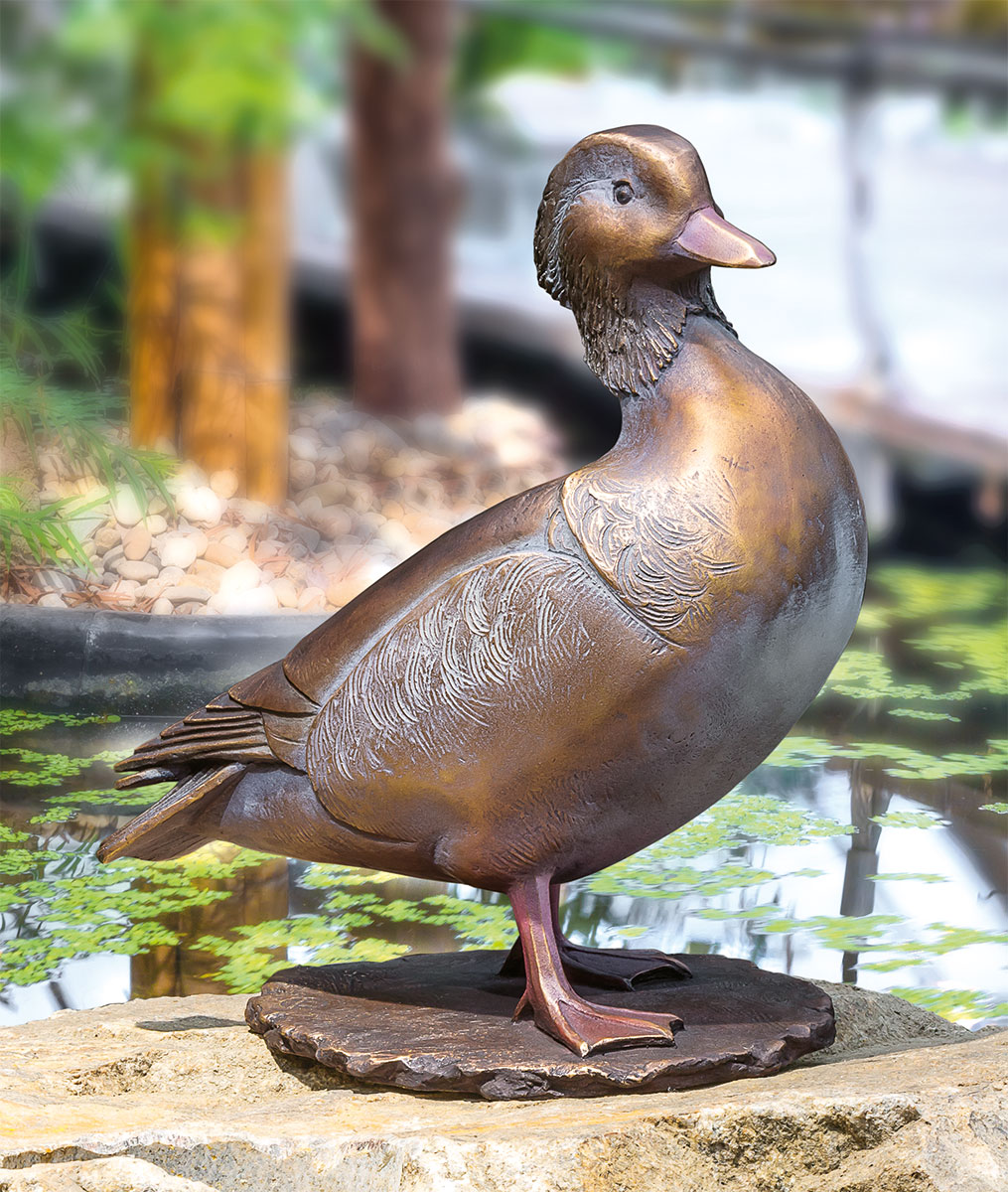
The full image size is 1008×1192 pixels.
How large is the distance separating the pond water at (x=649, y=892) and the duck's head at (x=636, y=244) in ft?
3.55

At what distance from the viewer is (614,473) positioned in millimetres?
1769

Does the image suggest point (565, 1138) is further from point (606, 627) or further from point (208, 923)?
point (208, 923)

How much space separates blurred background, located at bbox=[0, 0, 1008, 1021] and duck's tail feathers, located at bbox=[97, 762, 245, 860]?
490 millimetres

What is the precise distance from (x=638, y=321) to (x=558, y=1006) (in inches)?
30.7

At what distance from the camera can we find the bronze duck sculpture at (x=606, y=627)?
1705mm

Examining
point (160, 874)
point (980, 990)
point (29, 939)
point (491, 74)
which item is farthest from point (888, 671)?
point (491, 74)

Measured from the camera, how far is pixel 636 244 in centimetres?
177

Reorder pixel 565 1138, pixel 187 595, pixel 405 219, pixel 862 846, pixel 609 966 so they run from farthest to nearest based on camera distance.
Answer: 1. pixel 405 219
2. pixel 187 595
3. pixel 862 846
4. pixel 609 966
5. pixel 565 1138

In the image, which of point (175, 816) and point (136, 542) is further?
point (136, 542)

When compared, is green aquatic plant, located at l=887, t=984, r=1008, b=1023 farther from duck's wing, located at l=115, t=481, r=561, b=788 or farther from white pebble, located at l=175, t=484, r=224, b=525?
white pebble, located at l=175, t=484, r=224, b=525

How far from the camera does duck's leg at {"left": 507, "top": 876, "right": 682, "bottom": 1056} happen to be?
1793 mm

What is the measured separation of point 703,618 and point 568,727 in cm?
19

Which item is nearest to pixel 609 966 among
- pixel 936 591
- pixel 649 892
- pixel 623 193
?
pixel 649 892

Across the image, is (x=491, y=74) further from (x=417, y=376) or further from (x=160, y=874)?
(x=160, y=874)
